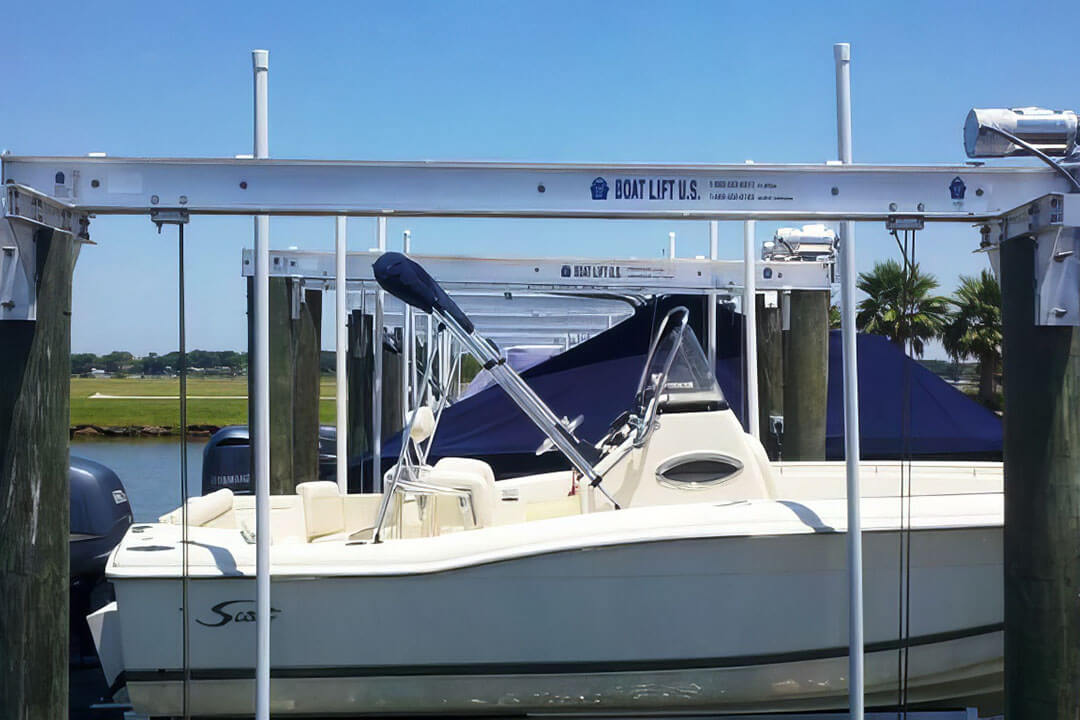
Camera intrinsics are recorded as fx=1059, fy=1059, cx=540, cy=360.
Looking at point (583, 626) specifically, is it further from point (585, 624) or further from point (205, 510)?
point (205, 510)

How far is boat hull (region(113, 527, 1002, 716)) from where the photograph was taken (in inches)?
181

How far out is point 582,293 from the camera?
9352 mm

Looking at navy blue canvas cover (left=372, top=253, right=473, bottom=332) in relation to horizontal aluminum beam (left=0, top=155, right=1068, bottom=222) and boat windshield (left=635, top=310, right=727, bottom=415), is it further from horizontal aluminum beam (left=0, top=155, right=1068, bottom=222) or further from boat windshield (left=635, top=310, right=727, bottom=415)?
horizontal aluminum beam (left=0, top=155, right=1068, bottom=222)

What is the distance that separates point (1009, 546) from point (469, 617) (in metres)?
2.22

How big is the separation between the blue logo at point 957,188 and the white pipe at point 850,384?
1.39ft

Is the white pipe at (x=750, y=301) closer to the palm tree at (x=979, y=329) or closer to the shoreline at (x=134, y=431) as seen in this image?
the palm tree at (x=979, y=329)

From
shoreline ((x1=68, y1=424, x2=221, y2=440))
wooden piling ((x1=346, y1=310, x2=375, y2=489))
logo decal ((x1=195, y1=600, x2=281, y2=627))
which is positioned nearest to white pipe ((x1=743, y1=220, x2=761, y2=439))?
logo decal ((x1=195, y1=600, x2=281, y2=627))

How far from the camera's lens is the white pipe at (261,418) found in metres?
3.92

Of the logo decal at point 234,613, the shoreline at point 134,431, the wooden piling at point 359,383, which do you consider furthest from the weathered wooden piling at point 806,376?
the shoreline at point 134,431

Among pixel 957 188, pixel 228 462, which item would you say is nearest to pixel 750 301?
pixel 957 188

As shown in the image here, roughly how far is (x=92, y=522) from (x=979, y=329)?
18.9 m

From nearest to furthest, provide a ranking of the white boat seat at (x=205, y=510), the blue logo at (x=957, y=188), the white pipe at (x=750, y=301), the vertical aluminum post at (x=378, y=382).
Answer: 1. the blue logo at (x=957, y=188)
2. the white boat seat at (x=205, y=510)
3. the white pipe at (x=750, y=301)
4. the vertical aluminum post at (x=378, y=382)

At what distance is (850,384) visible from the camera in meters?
4.09

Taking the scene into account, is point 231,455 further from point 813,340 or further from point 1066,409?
point 1066,409
